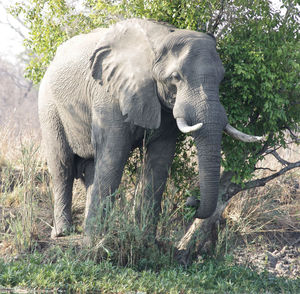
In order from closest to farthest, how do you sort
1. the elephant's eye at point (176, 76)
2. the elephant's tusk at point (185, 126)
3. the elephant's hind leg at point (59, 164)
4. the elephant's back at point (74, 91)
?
the elephant's tusk at point (185, 126), the elephant's eye at point (176, 76), the elephant's back at point (74, 91), the elephant's hind leg at point (59, 164)

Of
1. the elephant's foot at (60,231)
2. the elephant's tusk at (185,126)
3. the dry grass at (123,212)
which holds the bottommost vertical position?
the elephant's foot at (60,231)

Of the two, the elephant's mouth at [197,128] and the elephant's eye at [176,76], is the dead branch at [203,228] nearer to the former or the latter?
the elephant's mouth at [197,128]

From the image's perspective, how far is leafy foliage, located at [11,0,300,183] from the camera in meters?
6.78

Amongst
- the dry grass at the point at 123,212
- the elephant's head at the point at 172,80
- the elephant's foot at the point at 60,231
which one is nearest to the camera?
the elephant's head at the point at 172,80

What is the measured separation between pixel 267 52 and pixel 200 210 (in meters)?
2.19

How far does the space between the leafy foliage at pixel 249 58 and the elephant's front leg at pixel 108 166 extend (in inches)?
56.3

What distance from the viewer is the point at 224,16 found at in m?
7.46

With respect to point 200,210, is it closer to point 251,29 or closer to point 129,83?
point 129,83

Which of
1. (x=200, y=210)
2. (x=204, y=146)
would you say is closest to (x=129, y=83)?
(x=204, y=146)

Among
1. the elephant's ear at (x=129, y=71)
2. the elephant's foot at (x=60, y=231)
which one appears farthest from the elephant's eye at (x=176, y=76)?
the elephant's foot at (x=60, y=231)

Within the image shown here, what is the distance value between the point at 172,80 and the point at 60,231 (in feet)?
8.47

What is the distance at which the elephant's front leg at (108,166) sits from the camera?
636cm

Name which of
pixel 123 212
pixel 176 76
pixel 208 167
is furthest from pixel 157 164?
pixel 176 76

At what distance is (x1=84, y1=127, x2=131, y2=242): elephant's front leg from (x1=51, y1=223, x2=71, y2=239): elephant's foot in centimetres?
80
